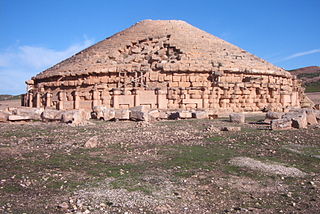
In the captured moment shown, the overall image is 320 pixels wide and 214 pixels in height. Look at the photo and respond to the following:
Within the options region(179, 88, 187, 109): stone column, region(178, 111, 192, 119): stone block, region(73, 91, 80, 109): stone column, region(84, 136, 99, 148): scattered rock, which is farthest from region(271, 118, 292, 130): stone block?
region(73, 91, 80, 109): stone column

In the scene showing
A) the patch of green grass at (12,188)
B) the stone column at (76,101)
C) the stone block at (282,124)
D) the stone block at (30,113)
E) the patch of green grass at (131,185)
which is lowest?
the patch of green grass at (131,185)

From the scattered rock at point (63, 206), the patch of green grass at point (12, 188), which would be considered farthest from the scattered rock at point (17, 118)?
the scattered rock at point (63, 206)

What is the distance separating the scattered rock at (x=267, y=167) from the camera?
5.94 m

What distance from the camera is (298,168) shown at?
632cm

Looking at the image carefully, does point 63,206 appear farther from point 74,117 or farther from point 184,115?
point 184,115

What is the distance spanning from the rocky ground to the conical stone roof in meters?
13.2

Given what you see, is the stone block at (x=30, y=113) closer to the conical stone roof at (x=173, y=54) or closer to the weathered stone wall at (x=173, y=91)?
the weathered stone wall at (x=173, y=91)

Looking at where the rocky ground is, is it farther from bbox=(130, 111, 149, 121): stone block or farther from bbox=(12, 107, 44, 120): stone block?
bbox=(12, 107, 44, 120): stone block

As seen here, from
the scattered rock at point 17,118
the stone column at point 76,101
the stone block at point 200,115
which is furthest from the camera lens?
the stone column at point 76,101

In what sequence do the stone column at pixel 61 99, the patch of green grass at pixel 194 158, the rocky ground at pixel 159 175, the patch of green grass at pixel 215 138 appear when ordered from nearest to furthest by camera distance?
the rocky ground at pixel 159 175, the patch of green grass at pixel 194 158, the patch of green grass at pixel 215 138, the stone column at pixel 61 99

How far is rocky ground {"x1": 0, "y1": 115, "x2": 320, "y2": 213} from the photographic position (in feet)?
14.0

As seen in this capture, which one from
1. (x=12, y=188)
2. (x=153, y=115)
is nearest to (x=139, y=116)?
(x=153, y=115)

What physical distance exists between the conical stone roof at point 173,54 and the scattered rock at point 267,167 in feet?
49.7

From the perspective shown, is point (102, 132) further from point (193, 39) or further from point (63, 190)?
point (193, 39)
